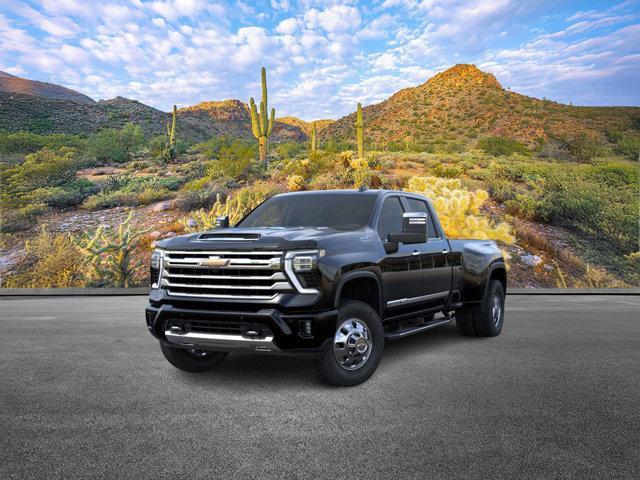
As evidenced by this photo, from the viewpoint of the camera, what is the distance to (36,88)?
132 m

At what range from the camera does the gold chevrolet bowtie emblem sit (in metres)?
5.90

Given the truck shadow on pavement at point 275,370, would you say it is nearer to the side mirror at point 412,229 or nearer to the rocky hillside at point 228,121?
the side mirror at point 412,229

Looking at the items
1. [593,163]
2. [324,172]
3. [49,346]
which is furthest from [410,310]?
[593,163]

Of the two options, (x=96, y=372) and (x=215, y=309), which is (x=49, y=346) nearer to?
(x=96, y=372)

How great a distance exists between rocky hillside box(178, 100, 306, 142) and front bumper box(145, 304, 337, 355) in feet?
255

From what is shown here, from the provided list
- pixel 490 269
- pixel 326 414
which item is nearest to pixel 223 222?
pixel 326 414

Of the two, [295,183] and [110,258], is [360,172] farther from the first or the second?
[110,258]

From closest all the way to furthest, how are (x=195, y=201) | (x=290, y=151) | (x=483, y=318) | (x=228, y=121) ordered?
(x=483, y=318) → (x=195, y=201) → (x=290, y=151) → (x=228, y=121)

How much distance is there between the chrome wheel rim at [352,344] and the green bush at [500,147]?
3956cm

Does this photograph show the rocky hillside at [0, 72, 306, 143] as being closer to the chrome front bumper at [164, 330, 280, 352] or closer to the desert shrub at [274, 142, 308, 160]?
the desert shrub at [274, 142, 308, 160]

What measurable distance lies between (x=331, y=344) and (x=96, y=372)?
9.29 feet

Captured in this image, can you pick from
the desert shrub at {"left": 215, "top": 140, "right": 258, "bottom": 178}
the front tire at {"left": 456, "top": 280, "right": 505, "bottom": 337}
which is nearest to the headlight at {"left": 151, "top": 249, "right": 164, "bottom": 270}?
the front tire at {"left": 456, "top": 280, "right": 505, "bottom": 337}

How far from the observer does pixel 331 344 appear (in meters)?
5.90

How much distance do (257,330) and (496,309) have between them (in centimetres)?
507
